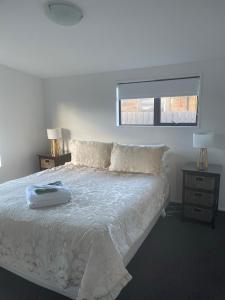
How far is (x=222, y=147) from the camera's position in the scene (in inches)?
116

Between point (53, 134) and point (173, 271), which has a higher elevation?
point (53, 134)

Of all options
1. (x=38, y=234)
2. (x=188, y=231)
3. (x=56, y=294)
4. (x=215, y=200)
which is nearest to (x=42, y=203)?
(x=38, y=234)

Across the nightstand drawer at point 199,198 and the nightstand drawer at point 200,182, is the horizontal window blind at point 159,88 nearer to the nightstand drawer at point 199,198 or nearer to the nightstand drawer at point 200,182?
the nightstand drawer at point 200,182

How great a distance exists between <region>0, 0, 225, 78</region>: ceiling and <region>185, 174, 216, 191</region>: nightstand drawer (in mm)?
1509

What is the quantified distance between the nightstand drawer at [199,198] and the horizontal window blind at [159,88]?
4.41 feet

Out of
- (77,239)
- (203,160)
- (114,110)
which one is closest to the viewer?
(77,239)

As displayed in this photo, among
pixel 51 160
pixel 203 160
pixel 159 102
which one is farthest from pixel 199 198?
pixel 51 160

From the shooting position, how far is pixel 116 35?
2398mm

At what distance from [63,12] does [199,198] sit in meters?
2.46

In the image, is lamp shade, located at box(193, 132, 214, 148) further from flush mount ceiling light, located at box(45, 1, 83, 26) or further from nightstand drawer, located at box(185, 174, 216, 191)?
flush mount ceiling light, located at box(45, 1, 83, 26)

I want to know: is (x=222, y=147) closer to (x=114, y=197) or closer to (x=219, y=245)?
(x=219, y=245)

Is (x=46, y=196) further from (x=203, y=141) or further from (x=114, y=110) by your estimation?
(x=114, y=110)

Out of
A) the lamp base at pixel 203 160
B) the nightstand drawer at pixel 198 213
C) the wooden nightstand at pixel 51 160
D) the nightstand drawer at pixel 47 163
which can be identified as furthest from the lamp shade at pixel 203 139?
the nightstand drawer at pixel 47 163

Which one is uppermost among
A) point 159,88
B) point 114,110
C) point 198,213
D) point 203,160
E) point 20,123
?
point 159,88
